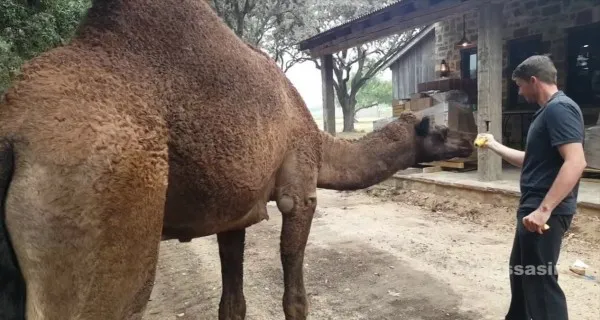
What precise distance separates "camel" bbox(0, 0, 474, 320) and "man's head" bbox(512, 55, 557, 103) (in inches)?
62.8

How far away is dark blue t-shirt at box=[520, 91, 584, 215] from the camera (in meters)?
2.90

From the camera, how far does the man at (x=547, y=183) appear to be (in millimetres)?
2863

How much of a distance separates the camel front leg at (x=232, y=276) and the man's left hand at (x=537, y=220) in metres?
2.14

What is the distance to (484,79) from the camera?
8516 mm

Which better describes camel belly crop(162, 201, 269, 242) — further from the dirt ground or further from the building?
the building

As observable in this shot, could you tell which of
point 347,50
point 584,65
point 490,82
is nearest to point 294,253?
point 490,82

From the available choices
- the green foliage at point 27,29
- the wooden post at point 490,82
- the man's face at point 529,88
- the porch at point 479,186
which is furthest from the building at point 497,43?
the green foliage at point 27,29

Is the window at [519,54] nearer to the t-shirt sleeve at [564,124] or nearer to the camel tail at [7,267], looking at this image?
the t-shirt sleeve at [564,124]

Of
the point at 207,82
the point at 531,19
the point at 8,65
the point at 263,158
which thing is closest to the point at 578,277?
the point at 263,158

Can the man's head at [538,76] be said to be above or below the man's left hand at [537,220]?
above

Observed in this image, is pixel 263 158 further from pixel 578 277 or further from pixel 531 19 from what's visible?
pixel 531 19

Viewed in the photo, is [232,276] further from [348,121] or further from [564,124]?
[348,121]

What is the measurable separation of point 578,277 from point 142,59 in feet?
16.9

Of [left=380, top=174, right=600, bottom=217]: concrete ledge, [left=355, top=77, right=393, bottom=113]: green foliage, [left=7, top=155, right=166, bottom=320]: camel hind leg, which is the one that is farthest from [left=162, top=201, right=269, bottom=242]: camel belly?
[left=355, top=77, right=393, bottom=113]: green foliage
